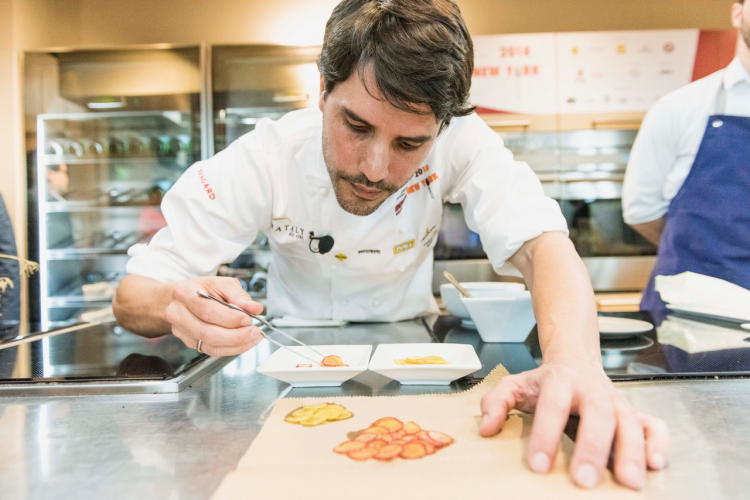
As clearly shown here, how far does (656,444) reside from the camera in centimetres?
61

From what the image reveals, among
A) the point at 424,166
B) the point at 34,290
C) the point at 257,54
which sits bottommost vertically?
the point at 34,290

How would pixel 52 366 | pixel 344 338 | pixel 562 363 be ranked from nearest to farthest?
pixel 562 363 → pixel 52 366 → pixel 344 338

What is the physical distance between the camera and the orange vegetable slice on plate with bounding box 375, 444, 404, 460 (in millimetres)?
623

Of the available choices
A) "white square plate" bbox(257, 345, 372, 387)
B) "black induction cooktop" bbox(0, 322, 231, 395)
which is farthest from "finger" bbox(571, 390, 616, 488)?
"black induction cooktop" bbox(0, 322, 231, 395)

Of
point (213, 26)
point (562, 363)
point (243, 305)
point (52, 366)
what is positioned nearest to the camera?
point (562, 363)

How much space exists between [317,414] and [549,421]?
0.30 metres

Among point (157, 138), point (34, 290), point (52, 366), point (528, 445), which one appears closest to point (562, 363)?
point (528, 445)

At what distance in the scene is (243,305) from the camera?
88cm

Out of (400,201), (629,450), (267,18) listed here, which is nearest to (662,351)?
(629,450)

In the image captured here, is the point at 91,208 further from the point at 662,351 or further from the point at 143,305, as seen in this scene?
the point at 662,351

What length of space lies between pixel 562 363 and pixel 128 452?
55 centimetres

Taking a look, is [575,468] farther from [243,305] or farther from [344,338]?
[344,338]

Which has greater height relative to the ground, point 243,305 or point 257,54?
point 257,54

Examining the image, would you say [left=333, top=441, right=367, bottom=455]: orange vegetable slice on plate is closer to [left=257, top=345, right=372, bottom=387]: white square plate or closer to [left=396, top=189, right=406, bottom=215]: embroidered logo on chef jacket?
[left=257, top=345, right=372, bottom=387]: white square plate
